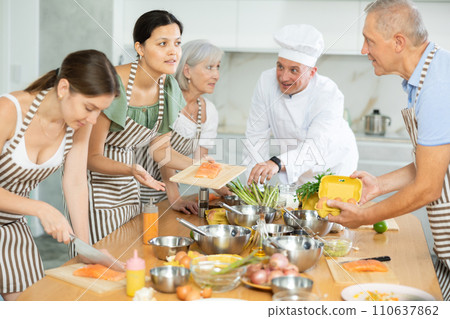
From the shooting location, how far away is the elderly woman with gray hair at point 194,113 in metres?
1.79

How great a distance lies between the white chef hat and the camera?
194 cm

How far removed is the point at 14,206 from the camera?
1.22 metres

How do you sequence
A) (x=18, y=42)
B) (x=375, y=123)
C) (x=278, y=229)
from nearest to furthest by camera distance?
(x=278, y=229)
(x=18, y=42)
(x=375, y=123)

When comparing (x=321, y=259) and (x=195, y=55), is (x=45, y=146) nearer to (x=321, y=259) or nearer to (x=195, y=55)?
(x=195, y=55)

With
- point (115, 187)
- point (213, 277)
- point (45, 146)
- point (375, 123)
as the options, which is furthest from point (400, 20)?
point (375, 123)

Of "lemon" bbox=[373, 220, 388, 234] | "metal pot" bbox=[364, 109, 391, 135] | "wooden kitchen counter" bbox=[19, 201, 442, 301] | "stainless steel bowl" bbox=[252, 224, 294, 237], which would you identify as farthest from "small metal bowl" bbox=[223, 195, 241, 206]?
"metal pot" bbox=[364, 109, 391, 135]

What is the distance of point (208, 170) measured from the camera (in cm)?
158

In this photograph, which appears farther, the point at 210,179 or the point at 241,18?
the point at 241,18

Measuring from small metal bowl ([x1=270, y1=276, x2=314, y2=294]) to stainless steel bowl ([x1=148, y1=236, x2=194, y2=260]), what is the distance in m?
0.29

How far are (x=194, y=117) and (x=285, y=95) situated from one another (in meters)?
0.37

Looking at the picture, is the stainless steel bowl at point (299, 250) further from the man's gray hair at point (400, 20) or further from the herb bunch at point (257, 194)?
the man's gray hair at point (400, 20)

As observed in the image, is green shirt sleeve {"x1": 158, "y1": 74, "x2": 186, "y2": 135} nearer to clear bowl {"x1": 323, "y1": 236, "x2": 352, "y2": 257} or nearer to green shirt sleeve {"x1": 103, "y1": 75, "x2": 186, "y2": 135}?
green shirt sleeve {"x1": 103, "y1": 75, "x2": 186, "y2": 135}

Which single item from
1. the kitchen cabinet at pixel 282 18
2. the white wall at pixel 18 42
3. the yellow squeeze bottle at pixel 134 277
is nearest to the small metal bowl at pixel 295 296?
the yellow squeeze bottle at pixel 134 277

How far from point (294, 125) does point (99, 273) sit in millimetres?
1163
